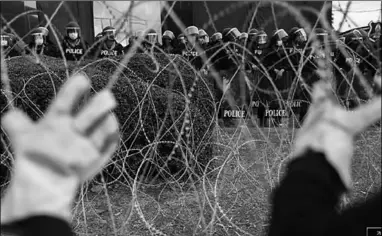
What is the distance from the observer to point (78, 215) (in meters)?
3.01

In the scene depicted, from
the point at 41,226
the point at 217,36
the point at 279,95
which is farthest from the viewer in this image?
the point at 217,36

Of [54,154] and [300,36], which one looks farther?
[300,36]

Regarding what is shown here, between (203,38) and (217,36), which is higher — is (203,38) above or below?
below

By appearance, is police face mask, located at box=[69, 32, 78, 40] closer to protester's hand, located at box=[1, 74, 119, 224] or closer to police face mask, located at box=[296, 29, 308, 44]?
police face mask, located at box=[296, 29, 308, 44]

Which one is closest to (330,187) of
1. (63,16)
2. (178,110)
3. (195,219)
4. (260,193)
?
(195,219)

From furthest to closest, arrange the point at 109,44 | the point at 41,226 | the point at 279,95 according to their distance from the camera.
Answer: the point at 109,44 → the point at 279,95 → the point at 41,226

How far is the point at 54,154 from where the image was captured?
809mm

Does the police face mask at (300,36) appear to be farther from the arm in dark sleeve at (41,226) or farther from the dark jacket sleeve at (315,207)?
the arm in dark sleeve at (41,226)

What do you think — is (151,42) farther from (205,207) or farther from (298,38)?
(298,38)

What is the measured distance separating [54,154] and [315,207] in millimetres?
509

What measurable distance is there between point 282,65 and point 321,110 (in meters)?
4.55

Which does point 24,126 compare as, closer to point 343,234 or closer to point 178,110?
point 343,234

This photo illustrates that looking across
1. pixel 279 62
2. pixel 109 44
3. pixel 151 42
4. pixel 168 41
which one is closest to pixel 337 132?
pixel 151 42

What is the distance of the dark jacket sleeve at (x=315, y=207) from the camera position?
81cm
